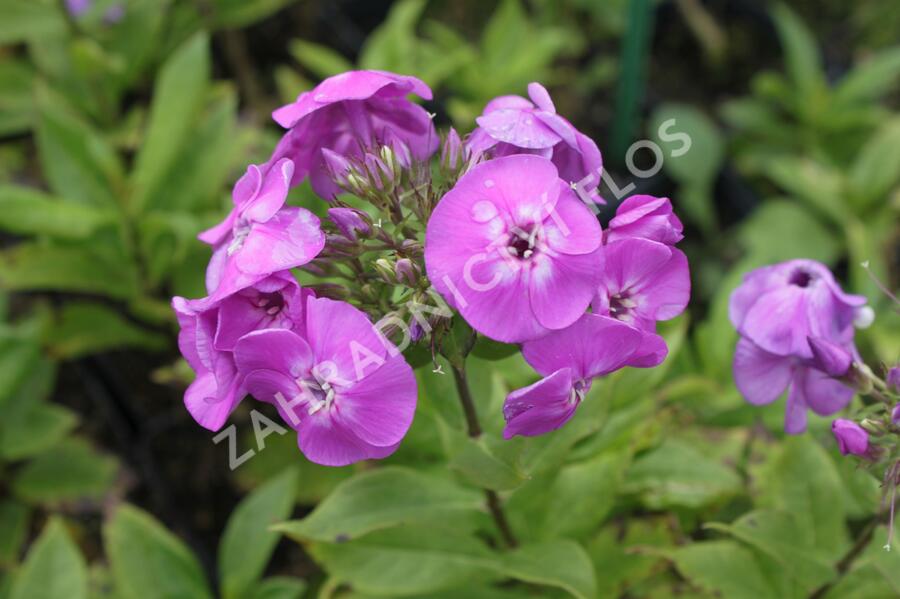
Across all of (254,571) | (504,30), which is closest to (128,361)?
(254,571)

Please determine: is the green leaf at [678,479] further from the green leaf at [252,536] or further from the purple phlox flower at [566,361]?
the green leaf at [252,536]

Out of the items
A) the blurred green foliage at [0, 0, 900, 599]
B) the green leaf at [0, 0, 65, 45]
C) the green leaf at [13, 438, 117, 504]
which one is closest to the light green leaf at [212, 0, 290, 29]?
the blurred green foliage at [0, 0, 900, 599]

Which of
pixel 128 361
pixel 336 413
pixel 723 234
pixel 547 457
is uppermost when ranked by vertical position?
pixel 336 413

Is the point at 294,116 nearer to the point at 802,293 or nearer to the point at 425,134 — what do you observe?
the point at 425,134

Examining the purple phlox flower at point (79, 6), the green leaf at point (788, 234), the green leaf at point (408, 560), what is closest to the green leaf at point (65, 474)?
the green leaf at point (408, 560)

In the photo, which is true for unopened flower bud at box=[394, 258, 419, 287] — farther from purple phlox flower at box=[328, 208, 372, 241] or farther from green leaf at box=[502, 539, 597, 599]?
green leaf at box=[502, 539, 597, 599]

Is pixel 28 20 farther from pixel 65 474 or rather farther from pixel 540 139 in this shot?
pixel 540 139
